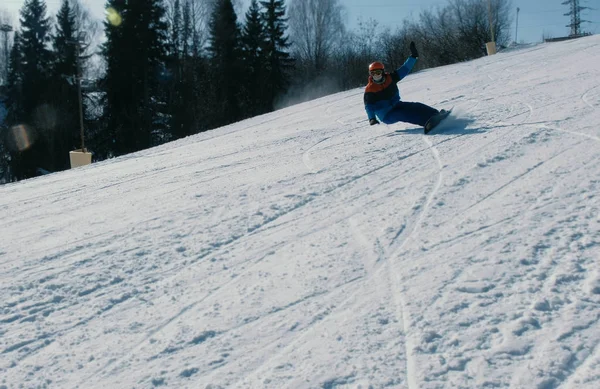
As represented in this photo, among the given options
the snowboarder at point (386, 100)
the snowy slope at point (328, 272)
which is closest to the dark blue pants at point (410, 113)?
the snowboarder at point (386, 100)

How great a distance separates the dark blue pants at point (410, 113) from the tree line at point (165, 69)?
23081 mm

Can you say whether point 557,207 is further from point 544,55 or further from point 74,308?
point 544,55

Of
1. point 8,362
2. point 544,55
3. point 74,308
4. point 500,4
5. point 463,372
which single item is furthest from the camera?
point 500,4

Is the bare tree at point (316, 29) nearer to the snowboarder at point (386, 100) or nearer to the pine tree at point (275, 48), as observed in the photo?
the pine tree at point (275, 48)

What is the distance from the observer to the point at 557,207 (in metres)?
3.69

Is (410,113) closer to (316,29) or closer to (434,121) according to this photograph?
(434,121)

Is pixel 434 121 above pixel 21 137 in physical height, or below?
below

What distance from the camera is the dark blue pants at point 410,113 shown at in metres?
7.24

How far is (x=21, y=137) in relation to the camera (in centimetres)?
3172

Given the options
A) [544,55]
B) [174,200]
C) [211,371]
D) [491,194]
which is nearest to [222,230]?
[174,200]

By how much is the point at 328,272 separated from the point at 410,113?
4688 mm

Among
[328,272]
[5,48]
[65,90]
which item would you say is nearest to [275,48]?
[65,90]

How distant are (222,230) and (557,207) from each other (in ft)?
8.06

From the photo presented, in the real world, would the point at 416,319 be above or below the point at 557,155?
below
